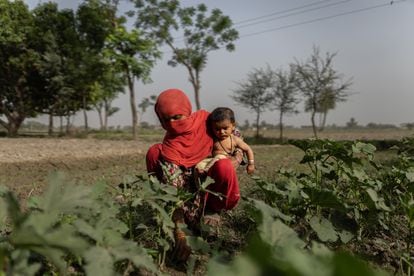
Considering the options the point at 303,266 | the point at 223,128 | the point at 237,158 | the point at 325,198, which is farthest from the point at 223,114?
the point at 303,266

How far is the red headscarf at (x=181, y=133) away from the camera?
3.07 metres

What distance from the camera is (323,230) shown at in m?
2.28

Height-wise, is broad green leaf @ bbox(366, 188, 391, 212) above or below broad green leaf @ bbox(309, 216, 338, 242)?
above

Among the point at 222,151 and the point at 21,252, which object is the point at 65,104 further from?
the point at 21,252

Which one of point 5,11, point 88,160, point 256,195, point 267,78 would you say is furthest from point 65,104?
point 256,195

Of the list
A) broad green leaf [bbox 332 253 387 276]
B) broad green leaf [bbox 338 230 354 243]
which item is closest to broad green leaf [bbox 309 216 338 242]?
broad green leaf [bbox 338 230 354 243]

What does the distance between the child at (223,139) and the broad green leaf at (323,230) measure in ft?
2.81

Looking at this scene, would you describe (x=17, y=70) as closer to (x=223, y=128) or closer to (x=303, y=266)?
(x=223, y=128)

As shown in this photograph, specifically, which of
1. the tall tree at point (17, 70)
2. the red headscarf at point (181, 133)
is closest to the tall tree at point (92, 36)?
the tall tree at point (17, 70)

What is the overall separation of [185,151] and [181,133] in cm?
12

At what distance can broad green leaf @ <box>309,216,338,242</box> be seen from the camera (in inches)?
88.1

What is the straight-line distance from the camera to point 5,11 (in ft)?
95.9

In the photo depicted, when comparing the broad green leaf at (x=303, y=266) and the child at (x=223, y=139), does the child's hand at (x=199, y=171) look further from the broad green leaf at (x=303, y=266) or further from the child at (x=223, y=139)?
the broad green leaf at (x=303, y=266)

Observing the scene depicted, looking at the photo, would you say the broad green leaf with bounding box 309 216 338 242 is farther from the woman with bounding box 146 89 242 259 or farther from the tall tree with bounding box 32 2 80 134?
the tall tree with bounding box 32 2 80 134
